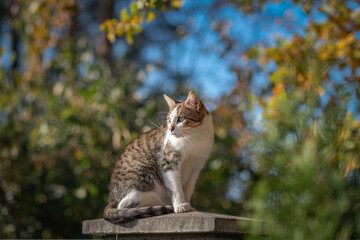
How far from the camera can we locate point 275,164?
4.25 ft

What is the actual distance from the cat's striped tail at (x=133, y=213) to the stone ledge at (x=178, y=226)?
0.03 meters

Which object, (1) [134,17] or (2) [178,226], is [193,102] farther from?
(1) [134,17]

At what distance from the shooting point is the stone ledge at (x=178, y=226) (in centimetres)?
183

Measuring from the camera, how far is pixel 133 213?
2.19 meters

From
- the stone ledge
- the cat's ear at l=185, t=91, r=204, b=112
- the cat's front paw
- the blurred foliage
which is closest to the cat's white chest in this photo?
the cat's ear at l=185, t=91, r=204, b=112

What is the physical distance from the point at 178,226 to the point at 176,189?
456mm

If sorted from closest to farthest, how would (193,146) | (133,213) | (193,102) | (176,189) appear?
1. (133,213)
2. (176,189)
3. (193,146)
4. (193,102)

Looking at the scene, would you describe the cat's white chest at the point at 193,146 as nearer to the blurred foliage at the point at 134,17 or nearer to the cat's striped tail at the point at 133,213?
the cat's striped tail at the point at 133,213

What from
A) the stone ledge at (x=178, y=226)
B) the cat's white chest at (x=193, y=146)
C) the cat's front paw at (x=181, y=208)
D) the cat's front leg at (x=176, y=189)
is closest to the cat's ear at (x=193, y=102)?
the cat's white chest at (x=193, y=146)

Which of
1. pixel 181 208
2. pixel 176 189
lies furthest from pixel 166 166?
pixel 181 208

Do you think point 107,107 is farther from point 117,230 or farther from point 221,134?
point 117,230

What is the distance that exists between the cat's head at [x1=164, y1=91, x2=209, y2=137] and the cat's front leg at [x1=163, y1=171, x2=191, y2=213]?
255 millimetres

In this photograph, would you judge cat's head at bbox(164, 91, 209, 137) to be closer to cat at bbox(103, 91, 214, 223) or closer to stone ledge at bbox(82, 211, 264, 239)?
cat at bbox(103, 91, 214, 223)

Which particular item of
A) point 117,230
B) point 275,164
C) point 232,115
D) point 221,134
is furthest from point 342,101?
point 232,115
